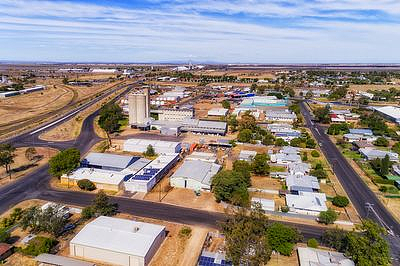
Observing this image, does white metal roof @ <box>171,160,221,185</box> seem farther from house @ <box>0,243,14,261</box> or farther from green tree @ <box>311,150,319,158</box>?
house @ <box>0,243,14,261</box>

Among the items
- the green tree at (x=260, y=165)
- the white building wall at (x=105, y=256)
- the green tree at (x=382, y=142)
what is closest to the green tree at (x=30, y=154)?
the white building wall at (x=105, y=256)

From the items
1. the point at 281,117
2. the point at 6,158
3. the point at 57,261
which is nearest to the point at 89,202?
the point at 57,261

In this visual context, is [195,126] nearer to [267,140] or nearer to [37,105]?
[267,140]

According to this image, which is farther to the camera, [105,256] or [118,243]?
[118,243]

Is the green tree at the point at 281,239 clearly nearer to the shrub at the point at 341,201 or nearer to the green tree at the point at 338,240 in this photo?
the green tree at the point at 338,240

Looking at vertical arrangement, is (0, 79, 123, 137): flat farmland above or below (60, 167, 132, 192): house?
above

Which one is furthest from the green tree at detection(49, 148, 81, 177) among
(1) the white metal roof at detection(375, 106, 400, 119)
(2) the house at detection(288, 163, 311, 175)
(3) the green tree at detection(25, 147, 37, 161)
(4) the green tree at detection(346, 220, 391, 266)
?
(1) the white metal roof at detection(375, 106, 400, 119)
